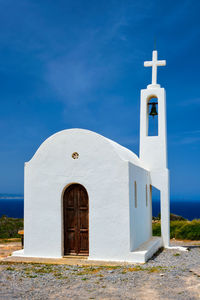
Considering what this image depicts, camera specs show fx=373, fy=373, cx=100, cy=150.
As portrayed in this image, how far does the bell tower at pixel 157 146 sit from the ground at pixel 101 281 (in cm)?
464

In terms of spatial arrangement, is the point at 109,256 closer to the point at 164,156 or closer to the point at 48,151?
the point at 48,151

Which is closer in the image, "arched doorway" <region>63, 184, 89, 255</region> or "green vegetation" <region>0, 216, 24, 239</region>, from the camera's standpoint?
"arched doorway" <region>63, 184, 89, 255</region>

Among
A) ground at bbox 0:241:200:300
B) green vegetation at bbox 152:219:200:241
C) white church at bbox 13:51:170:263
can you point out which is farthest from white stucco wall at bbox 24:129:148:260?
green vegetation at bbox 152:219:200:241

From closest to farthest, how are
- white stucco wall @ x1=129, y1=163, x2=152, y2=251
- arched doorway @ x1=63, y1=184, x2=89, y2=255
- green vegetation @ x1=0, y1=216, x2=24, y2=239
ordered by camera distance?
white stucco wall @ x1=129, y1=163, x2=152, y2=251 → arched doorway @ x1=63, y1=184, x2=89, y2=255 → green vegetation @ x1=0, y1=216, x2=24, y2=239

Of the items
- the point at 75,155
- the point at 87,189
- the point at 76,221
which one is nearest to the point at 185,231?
the point at 76,221

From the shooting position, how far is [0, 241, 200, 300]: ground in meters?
7.93

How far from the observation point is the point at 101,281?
9055mm

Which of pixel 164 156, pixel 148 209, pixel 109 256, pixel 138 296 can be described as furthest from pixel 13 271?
pixel 164 156

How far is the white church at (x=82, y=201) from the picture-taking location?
11992mm

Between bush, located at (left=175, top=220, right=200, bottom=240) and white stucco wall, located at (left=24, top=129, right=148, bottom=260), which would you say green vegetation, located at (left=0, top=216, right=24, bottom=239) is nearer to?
bush, located at (left=175, top=220, right=200, bottom=240)

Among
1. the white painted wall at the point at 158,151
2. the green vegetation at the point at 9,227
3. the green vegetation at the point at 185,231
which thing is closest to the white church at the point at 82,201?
the white painted wall at the point at 158,151

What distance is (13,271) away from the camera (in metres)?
10.3

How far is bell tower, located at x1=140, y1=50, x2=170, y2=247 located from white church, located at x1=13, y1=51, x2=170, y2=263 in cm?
296

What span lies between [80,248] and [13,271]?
285 cm
